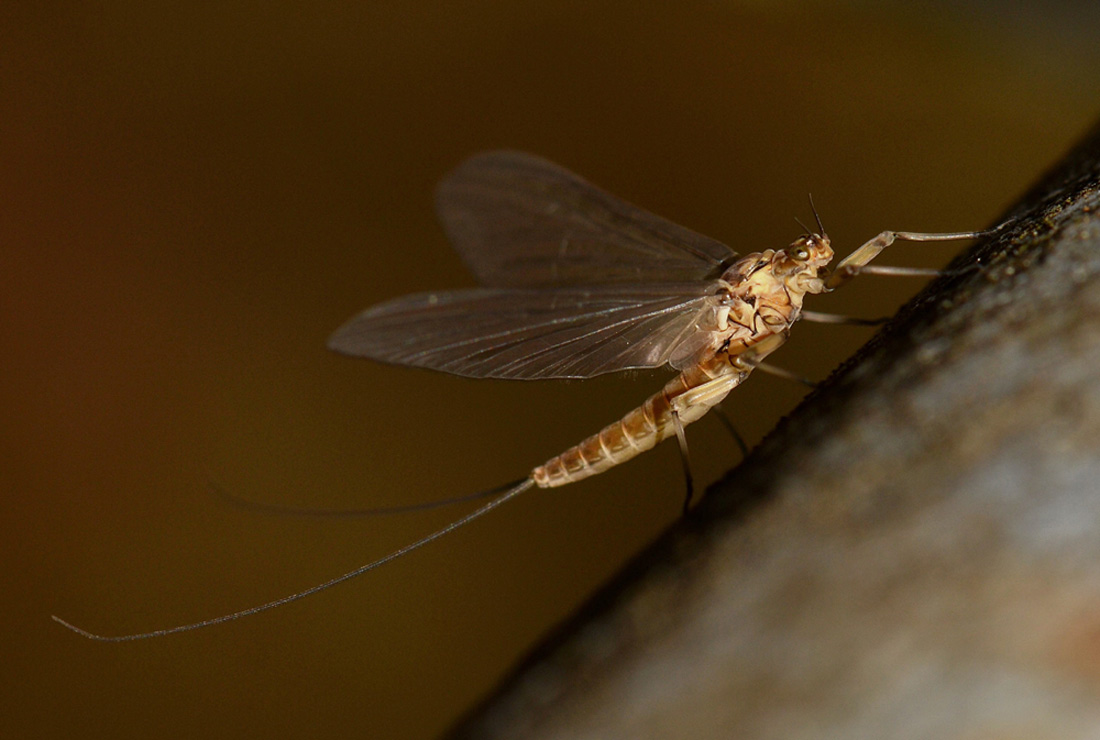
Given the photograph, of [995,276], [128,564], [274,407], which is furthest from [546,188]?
[128,564]

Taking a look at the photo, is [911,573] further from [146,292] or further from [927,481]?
[146,292]

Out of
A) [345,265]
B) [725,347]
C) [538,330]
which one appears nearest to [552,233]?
[538,330]

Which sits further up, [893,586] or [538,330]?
[893,586]

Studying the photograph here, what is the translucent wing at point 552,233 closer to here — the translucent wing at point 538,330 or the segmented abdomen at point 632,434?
the translucent wing at point 538,330

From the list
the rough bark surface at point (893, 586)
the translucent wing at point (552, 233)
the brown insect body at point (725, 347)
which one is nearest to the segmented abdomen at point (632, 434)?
the brown insect body at point (725, 347)

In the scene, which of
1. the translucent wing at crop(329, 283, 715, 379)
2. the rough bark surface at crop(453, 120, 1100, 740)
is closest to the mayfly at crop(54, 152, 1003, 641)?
the translucent wing at crop(329, 283, 715, 379)

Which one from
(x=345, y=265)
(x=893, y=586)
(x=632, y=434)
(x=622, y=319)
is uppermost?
(x=893, y=586)

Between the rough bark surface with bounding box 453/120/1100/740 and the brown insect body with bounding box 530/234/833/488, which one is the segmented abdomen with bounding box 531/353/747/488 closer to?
the brown insect body with bounding box 530/234/833/488

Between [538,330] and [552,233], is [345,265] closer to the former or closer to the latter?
[552,233]
